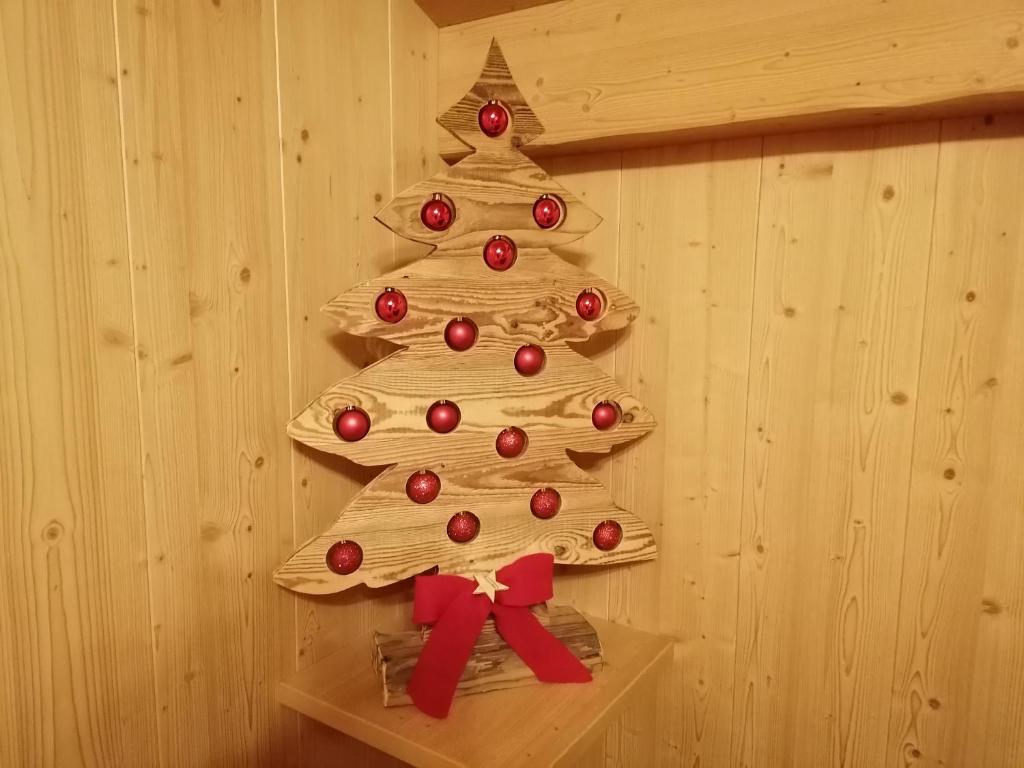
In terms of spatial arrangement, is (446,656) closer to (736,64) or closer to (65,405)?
(65,405)

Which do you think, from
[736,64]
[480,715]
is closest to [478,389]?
[480,715]

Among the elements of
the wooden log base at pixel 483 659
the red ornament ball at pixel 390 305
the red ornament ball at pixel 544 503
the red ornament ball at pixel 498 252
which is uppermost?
the red ornament ball at pixel 498 252

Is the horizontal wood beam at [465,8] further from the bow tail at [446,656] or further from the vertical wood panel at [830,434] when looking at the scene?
the bow tail at [446,656]

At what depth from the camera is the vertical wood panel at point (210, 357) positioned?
1.00m

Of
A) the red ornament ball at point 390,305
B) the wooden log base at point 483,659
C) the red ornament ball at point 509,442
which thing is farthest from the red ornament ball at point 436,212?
the wooden log base at point 483,659

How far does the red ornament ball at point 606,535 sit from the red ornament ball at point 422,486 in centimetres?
32

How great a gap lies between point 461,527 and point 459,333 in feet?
1.10

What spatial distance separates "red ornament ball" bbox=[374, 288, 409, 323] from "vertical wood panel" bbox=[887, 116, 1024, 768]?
2.80 feet

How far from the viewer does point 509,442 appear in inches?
47.8

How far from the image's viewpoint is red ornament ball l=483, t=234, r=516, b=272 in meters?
1.17

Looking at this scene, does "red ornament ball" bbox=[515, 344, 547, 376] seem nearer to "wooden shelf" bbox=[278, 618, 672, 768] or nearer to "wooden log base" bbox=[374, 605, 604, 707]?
"wooden log base" bbox=[374, 605, 604, 707]

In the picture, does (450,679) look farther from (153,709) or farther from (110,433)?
(110,433)

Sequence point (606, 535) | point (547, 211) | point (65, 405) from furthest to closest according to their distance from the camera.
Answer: point (606, 535)
point (547, 211)
point (65, 405)

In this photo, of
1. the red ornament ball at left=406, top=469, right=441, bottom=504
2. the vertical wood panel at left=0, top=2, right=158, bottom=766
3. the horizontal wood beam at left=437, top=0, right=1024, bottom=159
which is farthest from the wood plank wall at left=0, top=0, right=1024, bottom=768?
the red ornament ball at left=406, top=469, right=441, bottom=504
